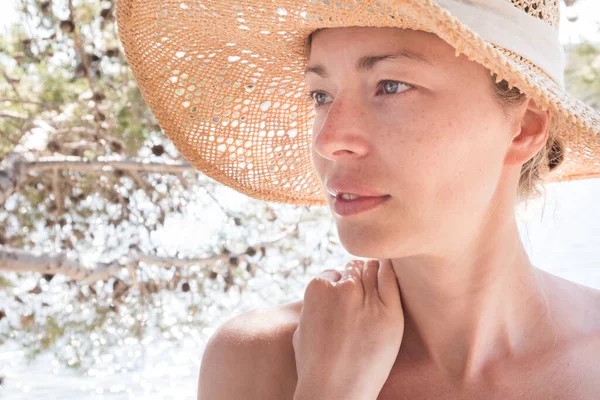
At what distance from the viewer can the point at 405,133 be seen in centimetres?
130

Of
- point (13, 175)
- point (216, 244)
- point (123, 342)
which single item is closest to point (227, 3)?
point (13, 175)

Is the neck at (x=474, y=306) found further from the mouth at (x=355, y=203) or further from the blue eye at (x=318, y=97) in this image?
the blue eye at (x=318, y=97)

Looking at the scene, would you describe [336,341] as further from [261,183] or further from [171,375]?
[171,375]

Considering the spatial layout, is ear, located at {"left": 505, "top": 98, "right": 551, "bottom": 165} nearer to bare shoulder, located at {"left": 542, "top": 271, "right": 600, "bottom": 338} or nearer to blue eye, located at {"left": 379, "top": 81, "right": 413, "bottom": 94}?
blue eye, located at {"left": 379, "top": 81, "right": 413, "bottom": 94}

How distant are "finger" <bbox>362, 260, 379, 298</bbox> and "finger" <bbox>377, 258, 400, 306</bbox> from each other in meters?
0.01

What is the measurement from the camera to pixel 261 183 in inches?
78.1

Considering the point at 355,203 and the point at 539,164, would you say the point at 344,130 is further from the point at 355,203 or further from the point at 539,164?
the point at 539,164

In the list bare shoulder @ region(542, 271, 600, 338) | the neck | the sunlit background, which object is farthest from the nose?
the sunlit background

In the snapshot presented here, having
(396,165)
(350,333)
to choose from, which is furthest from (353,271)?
(396,165)

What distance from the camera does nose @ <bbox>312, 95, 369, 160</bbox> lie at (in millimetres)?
1302

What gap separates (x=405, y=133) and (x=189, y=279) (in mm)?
2921

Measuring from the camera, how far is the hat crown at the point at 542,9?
1.36 metres

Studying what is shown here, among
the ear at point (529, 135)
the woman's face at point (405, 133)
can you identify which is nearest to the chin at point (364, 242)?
the woman's face at point (405, 133)

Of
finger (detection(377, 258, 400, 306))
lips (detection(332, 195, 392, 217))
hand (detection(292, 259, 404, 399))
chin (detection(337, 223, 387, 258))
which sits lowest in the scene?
hand (detection(292, 259, 404, 399))
